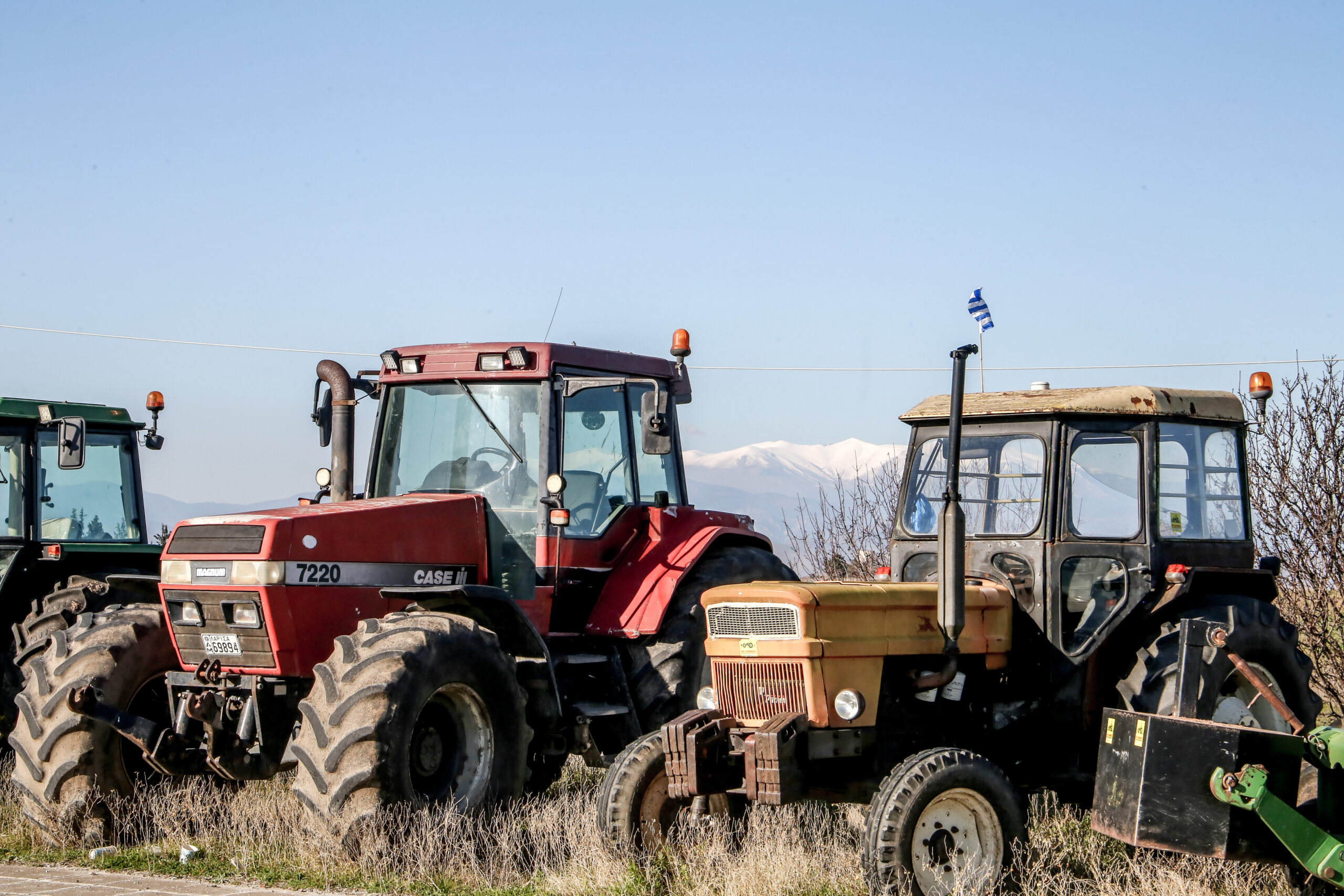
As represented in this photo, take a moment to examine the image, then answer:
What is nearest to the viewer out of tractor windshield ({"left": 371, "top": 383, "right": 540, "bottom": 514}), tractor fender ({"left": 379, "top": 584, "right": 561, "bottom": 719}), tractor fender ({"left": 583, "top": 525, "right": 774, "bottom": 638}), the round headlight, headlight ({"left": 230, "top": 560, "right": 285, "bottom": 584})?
the round headlight

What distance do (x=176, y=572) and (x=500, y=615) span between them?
5.74 ft

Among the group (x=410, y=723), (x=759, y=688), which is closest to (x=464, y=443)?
(x=410, y=723)

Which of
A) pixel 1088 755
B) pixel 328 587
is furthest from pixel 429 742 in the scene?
pixel 1088 755

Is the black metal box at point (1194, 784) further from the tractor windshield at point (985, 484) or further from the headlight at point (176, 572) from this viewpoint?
the headlight at point (176, 572)

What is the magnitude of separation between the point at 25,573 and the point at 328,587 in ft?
11.6

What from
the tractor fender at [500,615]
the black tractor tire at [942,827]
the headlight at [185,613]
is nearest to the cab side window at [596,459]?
the tractor fender at [500,615]

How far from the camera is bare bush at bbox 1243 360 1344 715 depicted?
10602 mm

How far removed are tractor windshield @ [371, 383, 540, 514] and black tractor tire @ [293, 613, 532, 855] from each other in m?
1.27

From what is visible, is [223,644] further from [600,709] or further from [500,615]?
[600,709]

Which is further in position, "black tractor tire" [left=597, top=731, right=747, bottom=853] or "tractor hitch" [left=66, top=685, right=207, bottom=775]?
"tractor hitch" [left=66, top=685, right=207, bottom=775]

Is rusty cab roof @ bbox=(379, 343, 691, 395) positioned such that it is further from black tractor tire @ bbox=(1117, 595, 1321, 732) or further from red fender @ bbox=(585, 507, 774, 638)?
black tractor tire @ bbox=(1117, 595, 1321, 732)

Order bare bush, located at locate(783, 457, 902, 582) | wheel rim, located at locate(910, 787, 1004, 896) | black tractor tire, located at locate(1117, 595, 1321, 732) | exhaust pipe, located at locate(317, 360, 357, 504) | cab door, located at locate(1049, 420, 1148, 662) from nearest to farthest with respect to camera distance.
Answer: wheel rim, located at locate(910, 787, 1004, 896)
black tractor tire, located at locate(1117, 595, 1321, 732)
cab door, located at locate(1049, 420, 1148, 662)
exhaust pipe, located at locate(317, 360, 357, 504)
bare bush, located at locate(783, 457, 902, 582)

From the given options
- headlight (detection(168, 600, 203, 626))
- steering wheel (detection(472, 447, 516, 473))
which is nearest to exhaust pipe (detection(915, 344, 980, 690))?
steering wheel (detection(472, 447, 516, 473))

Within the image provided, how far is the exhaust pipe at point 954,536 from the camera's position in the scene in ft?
19.8
